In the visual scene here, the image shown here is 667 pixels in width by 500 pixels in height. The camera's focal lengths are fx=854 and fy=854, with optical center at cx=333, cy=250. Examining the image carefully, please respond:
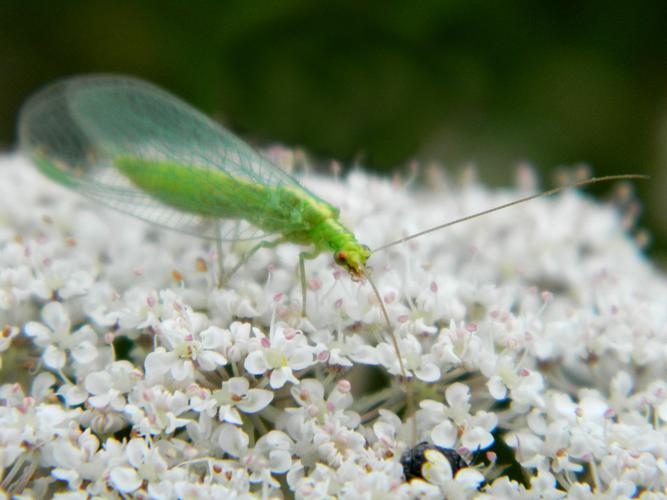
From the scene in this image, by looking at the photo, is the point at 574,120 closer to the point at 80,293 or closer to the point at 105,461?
the point at 80,293

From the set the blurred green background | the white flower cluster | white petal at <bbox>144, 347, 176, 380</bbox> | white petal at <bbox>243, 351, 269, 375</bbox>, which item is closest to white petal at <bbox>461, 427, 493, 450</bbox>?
the white flower cluster

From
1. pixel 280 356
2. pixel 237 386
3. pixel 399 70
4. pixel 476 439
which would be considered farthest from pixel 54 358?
pixel 399 70

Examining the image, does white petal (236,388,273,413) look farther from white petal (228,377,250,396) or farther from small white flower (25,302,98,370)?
small white flower (25,302,98,370)

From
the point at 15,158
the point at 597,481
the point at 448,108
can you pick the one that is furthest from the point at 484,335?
the point at 15,158

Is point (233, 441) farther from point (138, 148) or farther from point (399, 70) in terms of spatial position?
point (399, 70)

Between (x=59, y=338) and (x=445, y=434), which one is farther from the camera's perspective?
(x=59, y=338)

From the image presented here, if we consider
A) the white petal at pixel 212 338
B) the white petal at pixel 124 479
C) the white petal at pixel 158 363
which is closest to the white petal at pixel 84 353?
the white petal at pixel 158 363
